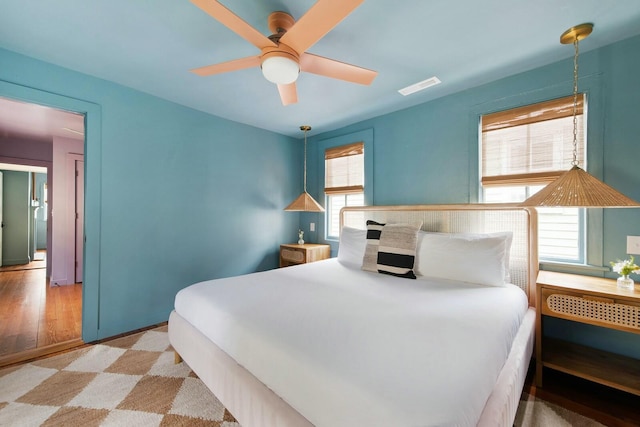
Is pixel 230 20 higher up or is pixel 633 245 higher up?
pixel 230 20

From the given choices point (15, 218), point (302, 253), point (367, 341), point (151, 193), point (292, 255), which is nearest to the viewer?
point (367, 341)

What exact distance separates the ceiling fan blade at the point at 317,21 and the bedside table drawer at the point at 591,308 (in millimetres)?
2190

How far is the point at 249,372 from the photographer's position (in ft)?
4.36

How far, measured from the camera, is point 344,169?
3.90m

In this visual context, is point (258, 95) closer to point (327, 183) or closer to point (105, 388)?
point (327, 183)

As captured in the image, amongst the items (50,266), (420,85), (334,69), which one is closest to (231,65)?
(334,69)

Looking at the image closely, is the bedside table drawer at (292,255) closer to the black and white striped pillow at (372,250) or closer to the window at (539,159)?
the black and white striped pillow at (372,250)

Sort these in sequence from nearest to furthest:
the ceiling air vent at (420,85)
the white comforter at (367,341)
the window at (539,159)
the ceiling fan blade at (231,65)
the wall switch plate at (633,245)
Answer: the white comforter at (367,341) < the ceiling fan blade at (231,65) < the wall switch plate at (633,245) < the window at (539,159) < the ceiling air vent at (420,85)

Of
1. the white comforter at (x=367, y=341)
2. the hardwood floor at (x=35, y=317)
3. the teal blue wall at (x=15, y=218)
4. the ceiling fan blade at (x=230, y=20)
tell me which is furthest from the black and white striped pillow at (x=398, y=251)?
the teal blue wall at (x=15, y=218)

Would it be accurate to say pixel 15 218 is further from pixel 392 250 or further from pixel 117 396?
pixel 392 250

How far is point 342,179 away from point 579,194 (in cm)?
263

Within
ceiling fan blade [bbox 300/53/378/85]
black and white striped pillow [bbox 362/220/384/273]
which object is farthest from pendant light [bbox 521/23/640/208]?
ceiling fan blade [bbox 300/53/378/85]

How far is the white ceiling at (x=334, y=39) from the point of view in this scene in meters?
1.66

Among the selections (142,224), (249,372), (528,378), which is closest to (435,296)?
(528,378)
